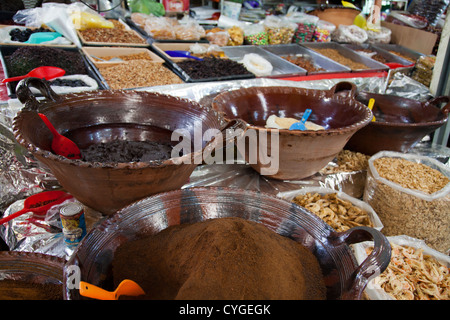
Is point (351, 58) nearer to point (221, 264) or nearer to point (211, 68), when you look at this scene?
point (211, 68)

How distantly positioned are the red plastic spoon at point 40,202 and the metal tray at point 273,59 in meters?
1.48

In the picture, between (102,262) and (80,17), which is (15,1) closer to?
(80,17)

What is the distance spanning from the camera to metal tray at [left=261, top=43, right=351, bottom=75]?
8.41 ft

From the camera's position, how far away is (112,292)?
602 mm

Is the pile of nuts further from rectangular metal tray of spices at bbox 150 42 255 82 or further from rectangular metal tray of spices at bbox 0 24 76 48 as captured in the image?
rectangular metal tray of spices at bbox 0 24 76 48

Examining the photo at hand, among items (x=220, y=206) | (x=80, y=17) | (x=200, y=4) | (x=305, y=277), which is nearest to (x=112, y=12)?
(x=80, y=17)

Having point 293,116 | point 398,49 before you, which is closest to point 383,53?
point 398,49

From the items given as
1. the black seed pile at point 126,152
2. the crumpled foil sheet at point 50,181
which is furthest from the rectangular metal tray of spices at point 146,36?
the black seed pile at point 126,152

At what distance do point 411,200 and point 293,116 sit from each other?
2.07 ft

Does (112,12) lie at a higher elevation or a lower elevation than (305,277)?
higher

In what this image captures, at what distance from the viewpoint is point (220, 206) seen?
887 millimetres

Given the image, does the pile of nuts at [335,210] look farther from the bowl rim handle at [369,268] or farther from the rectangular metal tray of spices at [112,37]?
the rectangular metal tray of spices at [112,37]

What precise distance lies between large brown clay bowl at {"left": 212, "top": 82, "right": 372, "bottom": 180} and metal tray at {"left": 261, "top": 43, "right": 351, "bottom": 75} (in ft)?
3.32
